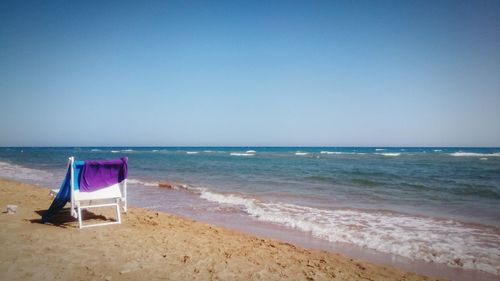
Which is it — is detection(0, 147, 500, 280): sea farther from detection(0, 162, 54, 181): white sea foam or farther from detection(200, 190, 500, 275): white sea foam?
detection(0, 162, 54, 181): white sea foam

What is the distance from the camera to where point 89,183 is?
19.4ft

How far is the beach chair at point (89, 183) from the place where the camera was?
5.76 m

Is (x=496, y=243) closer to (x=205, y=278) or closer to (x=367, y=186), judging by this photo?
(x=205, y=278)

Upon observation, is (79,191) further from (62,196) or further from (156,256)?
(156,256)

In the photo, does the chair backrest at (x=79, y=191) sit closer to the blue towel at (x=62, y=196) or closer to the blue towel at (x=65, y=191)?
the blue towel at (x=65, y=191)

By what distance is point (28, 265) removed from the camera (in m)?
3.89

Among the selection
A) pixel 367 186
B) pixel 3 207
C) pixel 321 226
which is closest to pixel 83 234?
pixel 3 207

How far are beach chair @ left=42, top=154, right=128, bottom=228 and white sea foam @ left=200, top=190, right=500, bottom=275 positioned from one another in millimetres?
3812

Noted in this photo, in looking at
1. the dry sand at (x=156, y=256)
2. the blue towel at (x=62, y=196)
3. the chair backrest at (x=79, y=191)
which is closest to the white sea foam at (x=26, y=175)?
the blue towel at (x=62, y=196)

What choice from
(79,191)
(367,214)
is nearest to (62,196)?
(79,191)

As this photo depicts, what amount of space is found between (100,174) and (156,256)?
8.44 ft

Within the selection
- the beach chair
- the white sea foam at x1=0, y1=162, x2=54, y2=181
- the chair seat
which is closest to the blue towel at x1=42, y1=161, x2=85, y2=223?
the beach chair

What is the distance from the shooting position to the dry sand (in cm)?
383

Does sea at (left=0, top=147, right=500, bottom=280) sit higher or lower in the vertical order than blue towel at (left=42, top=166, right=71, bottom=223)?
lower
